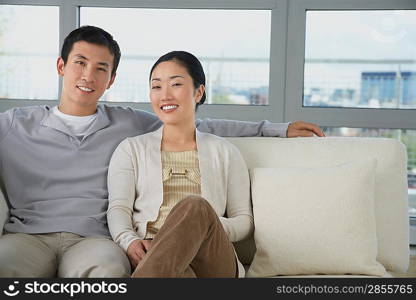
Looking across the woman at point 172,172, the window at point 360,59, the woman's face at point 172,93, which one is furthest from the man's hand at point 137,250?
the window at point 360,59

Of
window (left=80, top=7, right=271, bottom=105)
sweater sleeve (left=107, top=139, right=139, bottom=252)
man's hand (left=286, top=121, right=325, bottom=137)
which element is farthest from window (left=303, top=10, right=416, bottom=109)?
sweater sleeve (left=107, top=139, right=139, bottom=252)

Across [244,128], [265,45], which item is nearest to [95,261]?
[244,128]

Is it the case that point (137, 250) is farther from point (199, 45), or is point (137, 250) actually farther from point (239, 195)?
point (199, 45)

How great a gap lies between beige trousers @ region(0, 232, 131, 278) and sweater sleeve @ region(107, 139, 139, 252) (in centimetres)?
5

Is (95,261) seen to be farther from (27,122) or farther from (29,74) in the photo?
(29,74)

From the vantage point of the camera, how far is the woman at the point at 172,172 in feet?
7.32

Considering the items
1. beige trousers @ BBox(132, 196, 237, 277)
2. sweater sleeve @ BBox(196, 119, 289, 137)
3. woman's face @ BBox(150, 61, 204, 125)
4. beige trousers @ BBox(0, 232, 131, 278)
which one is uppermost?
woman's face @ BBox(150, 61, 204, 125)

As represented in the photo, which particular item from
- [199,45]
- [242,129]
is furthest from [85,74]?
[199,45]

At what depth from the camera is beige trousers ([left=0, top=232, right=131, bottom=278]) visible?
6.54ft

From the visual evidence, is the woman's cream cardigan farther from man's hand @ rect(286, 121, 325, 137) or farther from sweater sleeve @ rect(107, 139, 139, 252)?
man's hand @ rect(286, 121, 325, 137)

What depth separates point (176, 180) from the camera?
2.31 metres

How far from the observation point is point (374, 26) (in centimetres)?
445

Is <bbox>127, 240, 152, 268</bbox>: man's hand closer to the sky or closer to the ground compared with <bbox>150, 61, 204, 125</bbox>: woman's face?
closer to the ground

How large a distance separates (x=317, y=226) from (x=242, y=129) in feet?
1.93
